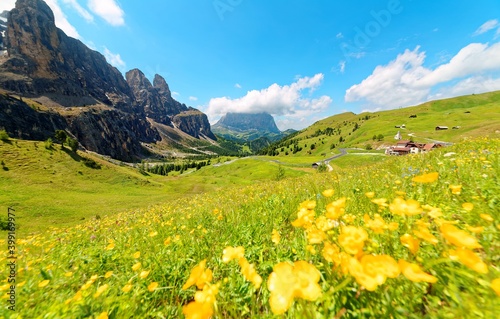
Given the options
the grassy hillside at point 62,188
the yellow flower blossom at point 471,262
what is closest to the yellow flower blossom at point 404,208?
the yellow flower blossom at point 471,262

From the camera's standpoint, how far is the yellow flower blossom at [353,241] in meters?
1.50

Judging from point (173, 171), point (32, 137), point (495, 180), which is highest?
point (32, 137)

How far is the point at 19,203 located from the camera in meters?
39.2

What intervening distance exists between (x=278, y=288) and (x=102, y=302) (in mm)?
2564

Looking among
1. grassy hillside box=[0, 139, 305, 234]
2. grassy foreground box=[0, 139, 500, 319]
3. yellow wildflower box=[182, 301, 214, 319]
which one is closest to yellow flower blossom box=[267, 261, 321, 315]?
grassy foreground box=[0, 139, 500, 319]

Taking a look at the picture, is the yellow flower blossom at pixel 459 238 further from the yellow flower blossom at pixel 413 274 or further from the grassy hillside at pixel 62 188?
the grassy hillside at pixel 62 188

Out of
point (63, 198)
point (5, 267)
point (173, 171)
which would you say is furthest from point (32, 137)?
point (5, 267)

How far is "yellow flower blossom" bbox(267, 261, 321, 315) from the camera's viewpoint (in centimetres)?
120

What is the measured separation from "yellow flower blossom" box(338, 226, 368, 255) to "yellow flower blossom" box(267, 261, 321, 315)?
0.37 meters

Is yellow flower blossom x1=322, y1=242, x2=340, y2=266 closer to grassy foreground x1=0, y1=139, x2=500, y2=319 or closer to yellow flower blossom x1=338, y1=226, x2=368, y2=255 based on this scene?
grassy foreground x1=0, y1=139, x2=500, y2=319

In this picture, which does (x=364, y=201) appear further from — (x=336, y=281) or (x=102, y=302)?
(x=102, y=302)

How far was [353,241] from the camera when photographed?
61.1 inches

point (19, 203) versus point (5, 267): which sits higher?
point (5, 267)

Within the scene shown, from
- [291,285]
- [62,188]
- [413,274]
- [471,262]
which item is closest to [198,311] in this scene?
[291,285]
